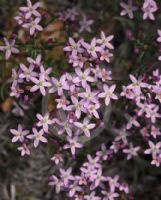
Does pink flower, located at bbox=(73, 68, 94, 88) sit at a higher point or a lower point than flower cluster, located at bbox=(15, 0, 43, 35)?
lower

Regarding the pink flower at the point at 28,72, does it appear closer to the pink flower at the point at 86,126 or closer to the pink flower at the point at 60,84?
the pink flower at the point at 60,84

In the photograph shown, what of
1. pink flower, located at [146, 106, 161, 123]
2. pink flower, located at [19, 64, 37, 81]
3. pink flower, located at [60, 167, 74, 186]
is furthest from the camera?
pink flower, located at [60, 167, 74, 186]

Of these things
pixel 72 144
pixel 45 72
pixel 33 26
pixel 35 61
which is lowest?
pixel 72 144

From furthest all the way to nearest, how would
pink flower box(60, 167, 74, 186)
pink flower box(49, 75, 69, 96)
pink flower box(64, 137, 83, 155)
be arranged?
1. pink flower box(60, 167, 74, 186)
2. pink flower box(64, 137, 83, 155)
3. pink flower box(49, 75, 69, 96)

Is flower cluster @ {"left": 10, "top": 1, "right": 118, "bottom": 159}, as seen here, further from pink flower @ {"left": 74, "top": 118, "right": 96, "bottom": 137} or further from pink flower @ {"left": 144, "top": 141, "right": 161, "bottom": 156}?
pink flower @ {"left": 144, "top": 141, "right": 161, "bottom": 156}

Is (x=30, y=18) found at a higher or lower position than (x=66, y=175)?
higher

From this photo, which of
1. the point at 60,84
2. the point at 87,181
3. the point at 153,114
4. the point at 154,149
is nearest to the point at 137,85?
the point at 153,114

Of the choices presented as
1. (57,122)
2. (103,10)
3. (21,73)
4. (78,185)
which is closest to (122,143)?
(78,185)

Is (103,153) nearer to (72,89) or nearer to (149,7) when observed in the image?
(72,89)

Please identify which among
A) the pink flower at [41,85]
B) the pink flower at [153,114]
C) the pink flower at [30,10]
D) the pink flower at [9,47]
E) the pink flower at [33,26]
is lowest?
the pink flower at [153,114]

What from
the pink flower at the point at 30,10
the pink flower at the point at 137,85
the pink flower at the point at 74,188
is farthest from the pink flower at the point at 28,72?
the pink flower at the point at 74,188

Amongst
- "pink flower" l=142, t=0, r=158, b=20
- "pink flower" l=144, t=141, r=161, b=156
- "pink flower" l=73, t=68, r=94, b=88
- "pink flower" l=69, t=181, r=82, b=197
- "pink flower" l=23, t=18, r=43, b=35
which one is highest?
"pink flower" l=142, t=0, r=158, b=20

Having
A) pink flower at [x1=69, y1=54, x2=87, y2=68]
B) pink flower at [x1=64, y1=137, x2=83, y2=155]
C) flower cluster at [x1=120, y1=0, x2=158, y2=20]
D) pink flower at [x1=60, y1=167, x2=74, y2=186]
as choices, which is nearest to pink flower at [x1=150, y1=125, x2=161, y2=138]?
pink flower at [x1=64, y1=137, x2=83, y2=155]
